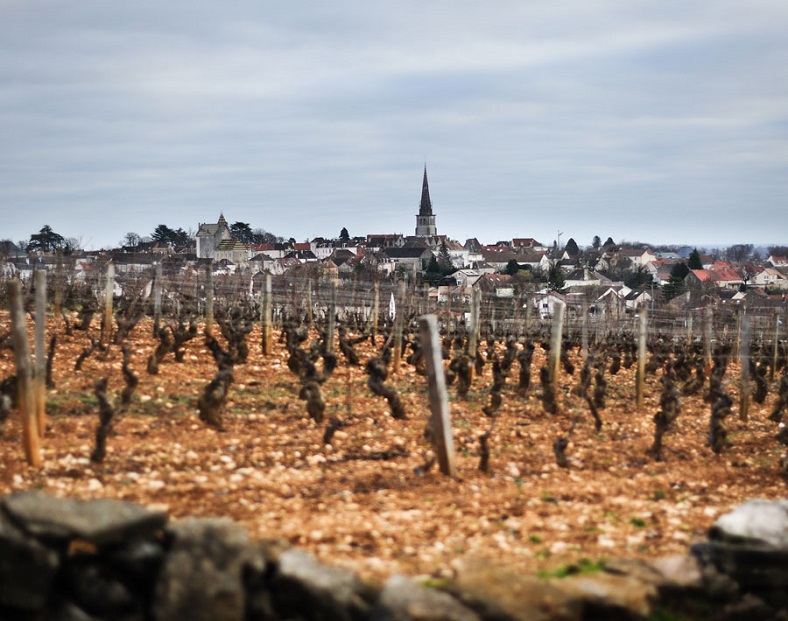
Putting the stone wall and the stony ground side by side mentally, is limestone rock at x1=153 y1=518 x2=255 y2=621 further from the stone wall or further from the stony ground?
the stony ground

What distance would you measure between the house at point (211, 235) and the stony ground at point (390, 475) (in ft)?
329

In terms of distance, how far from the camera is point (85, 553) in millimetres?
6062

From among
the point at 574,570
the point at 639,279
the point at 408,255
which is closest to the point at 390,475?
the point at 574,570

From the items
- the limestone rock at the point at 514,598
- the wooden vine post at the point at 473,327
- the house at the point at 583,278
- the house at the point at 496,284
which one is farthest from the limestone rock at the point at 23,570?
the house at the point at 583,278

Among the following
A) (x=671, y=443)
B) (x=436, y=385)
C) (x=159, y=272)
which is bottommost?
(x=671, y=443)

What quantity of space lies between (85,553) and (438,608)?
7.91ft

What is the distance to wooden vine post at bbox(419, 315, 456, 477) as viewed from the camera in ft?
33.1

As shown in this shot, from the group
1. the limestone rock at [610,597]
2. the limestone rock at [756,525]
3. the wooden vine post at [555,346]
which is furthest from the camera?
the wooden vine post at [555,346]

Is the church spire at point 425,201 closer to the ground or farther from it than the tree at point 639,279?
farther from it

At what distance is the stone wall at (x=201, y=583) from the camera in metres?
5.78

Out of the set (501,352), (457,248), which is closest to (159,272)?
(501,352)

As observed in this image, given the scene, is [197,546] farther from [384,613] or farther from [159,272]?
[159,272]

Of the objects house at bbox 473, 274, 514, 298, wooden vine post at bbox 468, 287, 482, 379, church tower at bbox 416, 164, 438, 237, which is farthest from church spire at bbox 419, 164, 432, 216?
wooden vine post at bbox 468, 287, 482, 379

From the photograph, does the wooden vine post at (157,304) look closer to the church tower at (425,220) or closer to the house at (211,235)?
the house at (211,235)
